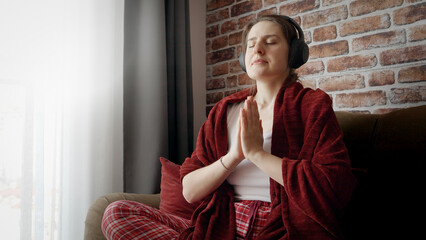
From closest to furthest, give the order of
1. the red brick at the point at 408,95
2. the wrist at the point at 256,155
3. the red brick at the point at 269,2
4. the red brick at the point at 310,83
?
the wrist at the point at 256,155, the red brick at the point at 408,95, the red brick at the point at 310,83, the red brick at the point at 269,2

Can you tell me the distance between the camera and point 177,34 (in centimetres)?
215

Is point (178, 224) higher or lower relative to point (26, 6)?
lower

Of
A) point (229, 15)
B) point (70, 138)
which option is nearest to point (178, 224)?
point (70, 138)

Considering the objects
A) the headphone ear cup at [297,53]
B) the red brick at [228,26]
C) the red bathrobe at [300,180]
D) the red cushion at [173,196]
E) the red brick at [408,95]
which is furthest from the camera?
the red brick at [228,26]

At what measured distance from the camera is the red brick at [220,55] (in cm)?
230

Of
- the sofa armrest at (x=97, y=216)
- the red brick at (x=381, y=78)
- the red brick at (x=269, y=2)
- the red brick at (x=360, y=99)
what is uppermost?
the red brick at (x=269, y=2)

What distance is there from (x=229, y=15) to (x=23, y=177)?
1.62 meters

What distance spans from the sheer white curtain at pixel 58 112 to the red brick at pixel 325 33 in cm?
114

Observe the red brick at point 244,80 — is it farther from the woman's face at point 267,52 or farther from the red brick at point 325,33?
the woman's face at point 267,52

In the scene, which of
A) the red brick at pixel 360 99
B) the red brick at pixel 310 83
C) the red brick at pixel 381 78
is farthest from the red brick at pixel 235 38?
the red brick at pixel 381 78

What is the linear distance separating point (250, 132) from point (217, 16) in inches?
61.4

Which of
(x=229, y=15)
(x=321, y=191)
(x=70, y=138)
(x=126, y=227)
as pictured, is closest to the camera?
(x=321, y=191)

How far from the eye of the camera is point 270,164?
1055 mm

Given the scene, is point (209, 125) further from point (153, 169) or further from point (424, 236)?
point (424, 236)
